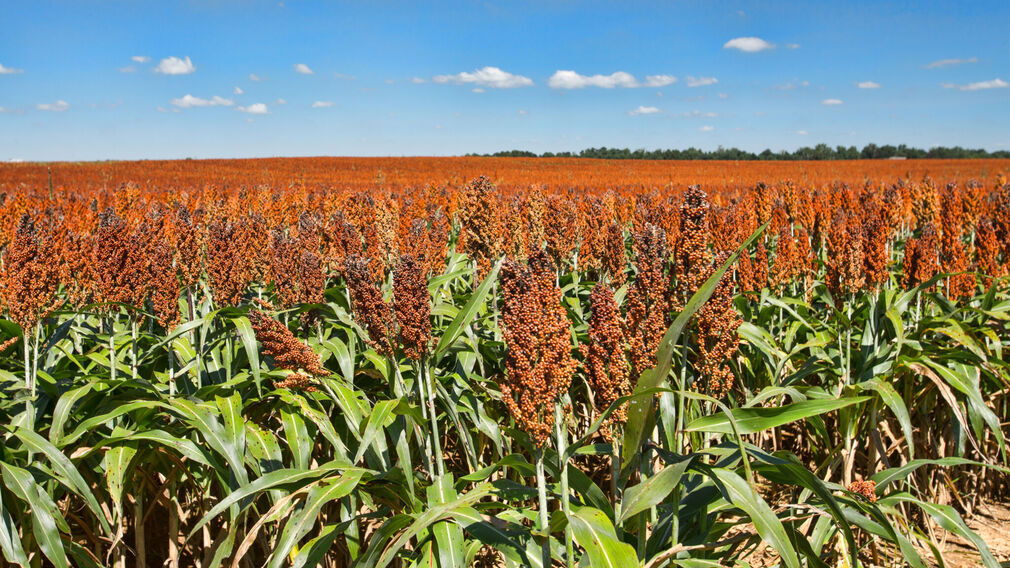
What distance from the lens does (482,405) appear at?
127 inches

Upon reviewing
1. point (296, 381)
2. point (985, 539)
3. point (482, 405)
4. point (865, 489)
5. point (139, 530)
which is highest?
point (296, 381)

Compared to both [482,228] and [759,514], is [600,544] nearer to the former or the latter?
[759,514]

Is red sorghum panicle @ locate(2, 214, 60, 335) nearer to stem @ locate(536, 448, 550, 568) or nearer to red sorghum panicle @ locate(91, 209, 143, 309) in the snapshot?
red sorghum panicle @ locate(91, 209, 143, 309)

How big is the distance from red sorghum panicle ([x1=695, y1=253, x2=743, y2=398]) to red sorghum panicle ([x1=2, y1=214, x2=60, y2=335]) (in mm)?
2860

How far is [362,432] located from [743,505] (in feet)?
5.29

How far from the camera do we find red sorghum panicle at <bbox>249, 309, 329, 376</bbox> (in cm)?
252

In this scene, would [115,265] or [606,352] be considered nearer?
[606,352]

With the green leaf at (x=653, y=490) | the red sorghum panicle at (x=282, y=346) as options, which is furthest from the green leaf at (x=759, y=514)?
the red sorghum panicle at (x=282, y=346)

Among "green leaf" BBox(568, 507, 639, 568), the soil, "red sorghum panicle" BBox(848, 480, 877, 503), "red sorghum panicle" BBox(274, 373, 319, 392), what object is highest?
"red sorghum panicle" BBox(274, 373, 319, 392)

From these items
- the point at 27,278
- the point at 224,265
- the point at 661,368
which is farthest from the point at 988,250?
the point at 27,278

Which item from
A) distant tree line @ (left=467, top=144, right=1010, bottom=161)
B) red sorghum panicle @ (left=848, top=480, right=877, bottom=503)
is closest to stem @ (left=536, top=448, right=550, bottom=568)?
red sorghum panicle @ (left=848, top=480, right=877, bottom=503)

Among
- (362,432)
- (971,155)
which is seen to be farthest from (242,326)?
(971,155)

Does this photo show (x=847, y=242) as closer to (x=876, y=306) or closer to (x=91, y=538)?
(x=876, y=306)

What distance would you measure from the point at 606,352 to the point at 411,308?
80cm
